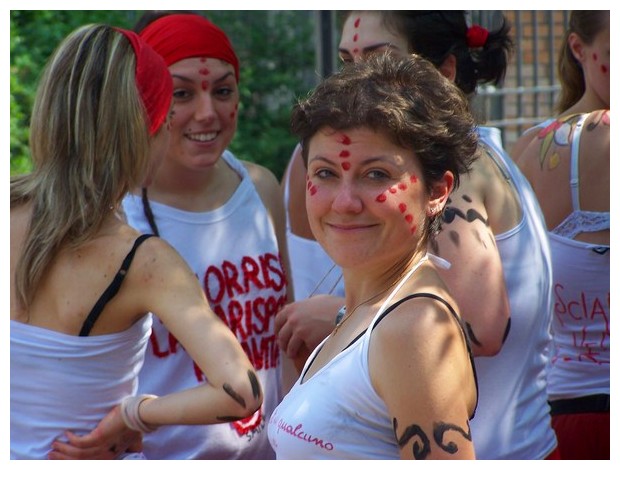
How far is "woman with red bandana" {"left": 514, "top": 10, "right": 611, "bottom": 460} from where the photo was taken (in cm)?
351

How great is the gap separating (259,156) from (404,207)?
20.5 feet

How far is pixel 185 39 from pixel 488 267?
1.61m

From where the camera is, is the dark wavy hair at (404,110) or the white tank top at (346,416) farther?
the dark wavy hair at (404,110)

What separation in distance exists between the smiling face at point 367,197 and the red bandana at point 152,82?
0.82 m

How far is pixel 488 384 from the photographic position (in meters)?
2.69

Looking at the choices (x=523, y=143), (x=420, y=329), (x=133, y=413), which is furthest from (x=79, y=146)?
(x=523, y=143)

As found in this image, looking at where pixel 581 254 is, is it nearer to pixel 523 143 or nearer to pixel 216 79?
pixel 523 143

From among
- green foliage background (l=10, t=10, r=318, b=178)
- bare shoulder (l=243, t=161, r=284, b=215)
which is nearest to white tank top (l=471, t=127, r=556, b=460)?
bare shoulder (l=243, t=161, r=284, b=215)

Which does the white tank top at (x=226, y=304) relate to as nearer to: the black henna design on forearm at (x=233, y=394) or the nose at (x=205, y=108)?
the nose at (x=205, y=108)

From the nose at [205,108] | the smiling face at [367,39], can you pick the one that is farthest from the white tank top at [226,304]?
the smiling face at [367,39]

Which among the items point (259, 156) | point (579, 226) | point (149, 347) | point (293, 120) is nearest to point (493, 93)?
point (259, 156)

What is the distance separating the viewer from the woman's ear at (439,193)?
219 cm

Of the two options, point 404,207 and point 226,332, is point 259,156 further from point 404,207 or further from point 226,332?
point 404,207

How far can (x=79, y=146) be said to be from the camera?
2.69 m
